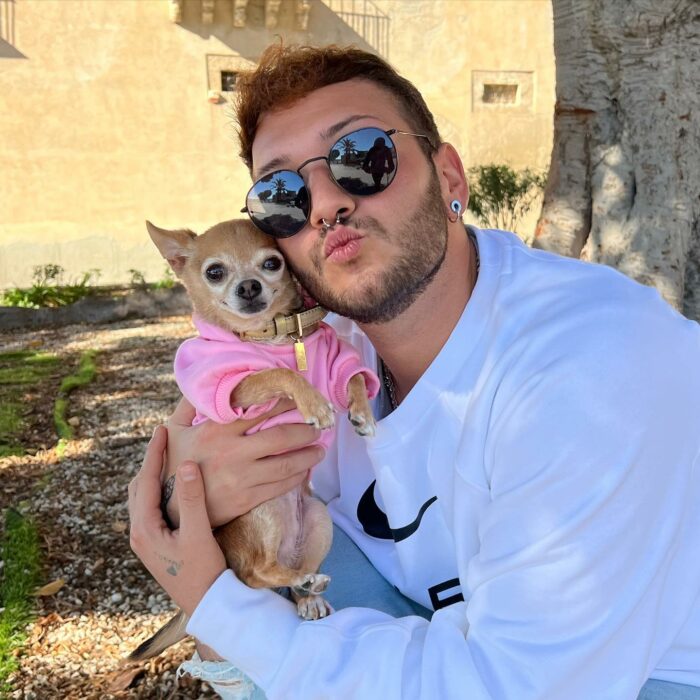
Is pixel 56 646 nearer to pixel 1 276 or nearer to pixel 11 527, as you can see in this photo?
pixel 11 527

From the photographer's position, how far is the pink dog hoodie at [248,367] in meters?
1.75

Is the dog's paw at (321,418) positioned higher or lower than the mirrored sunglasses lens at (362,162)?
lower

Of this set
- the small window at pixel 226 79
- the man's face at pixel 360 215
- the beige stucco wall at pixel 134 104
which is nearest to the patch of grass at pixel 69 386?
the man's face at pixel 360 215

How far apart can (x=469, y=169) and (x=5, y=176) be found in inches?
307

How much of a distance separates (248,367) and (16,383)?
4.79m

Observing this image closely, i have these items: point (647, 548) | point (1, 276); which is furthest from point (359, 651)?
point (1, 276)

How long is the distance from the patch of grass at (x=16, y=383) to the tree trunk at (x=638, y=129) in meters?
3.73

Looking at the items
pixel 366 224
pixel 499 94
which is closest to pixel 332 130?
pixel 366 224

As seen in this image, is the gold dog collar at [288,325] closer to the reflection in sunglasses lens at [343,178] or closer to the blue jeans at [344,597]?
the reflection in sunglasses lens at [343,178]

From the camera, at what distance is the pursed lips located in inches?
65.9

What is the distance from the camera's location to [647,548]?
116cm

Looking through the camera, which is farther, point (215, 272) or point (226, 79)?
point (226, 79)

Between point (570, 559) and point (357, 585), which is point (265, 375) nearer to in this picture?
point (357, 585)

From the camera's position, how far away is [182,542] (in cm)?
166
